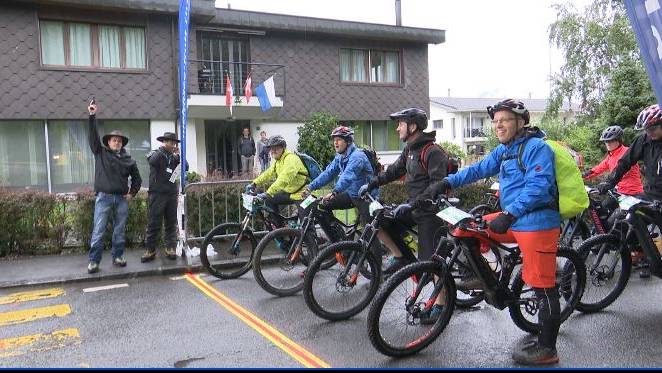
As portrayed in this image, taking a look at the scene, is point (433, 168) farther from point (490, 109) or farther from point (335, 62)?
point (335, 62)

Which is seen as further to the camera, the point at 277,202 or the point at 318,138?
the point at 318,138

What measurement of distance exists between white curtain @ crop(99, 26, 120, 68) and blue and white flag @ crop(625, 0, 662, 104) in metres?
16.0

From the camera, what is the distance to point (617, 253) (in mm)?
5324

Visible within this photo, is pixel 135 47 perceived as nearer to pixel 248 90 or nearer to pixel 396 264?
pixel 248 90

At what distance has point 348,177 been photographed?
595 cm

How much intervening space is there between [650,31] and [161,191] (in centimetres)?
654

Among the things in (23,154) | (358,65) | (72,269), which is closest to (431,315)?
(72,269)

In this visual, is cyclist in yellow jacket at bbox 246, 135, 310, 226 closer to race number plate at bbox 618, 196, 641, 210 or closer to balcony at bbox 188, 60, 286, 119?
race number plate at bbox 618, 196, 641, 210

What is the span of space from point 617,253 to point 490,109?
227cm

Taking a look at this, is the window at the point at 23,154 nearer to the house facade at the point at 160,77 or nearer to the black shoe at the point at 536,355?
the house facade at the point at 160,77

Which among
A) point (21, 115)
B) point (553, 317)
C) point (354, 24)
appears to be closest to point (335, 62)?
point (354, 24)

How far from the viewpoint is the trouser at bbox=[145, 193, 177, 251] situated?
7.86 metres

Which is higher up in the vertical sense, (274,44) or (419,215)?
(274,44)

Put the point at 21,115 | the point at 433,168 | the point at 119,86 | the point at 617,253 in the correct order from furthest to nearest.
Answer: the point at 119,86 → the point at 21,115 → the point at 617,253 → the point at 433,168
